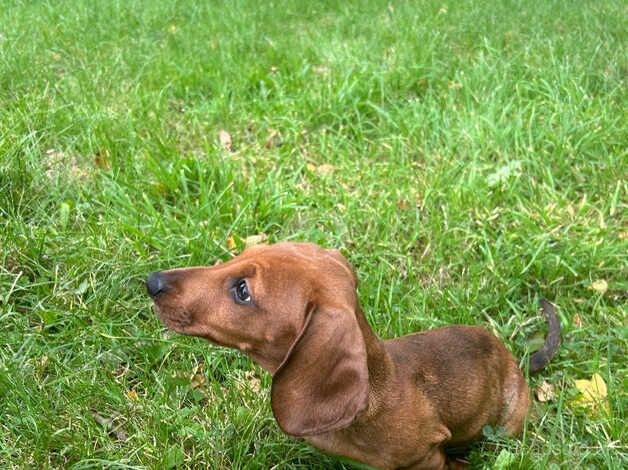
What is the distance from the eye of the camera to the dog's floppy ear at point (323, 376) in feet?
7.40

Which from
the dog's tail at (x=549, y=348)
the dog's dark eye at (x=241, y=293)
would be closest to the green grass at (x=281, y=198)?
the dog's tail at (x=549, y=348)

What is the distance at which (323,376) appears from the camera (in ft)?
7.53

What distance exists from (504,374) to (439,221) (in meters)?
1.19

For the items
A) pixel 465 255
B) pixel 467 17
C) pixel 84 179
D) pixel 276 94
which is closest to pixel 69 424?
pixel 84 179

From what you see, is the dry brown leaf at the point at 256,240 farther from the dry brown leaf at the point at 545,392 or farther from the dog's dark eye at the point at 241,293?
the dry brown leaf at the point at 545,392

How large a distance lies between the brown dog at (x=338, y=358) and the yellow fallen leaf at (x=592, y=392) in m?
0.31

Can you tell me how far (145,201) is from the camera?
4.06 m

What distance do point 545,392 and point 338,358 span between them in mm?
1542

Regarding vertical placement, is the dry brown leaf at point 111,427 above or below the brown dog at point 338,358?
below

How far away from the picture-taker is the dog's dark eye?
2479 millimetres

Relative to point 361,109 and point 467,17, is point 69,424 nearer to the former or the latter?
point 361,109

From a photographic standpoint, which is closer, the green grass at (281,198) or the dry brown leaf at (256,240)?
the green grass at (281,198)

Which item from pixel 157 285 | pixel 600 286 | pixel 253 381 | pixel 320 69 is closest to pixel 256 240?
pixel 253 381

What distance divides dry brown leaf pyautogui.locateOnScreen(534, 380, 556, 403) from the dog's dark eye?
5.53ft
